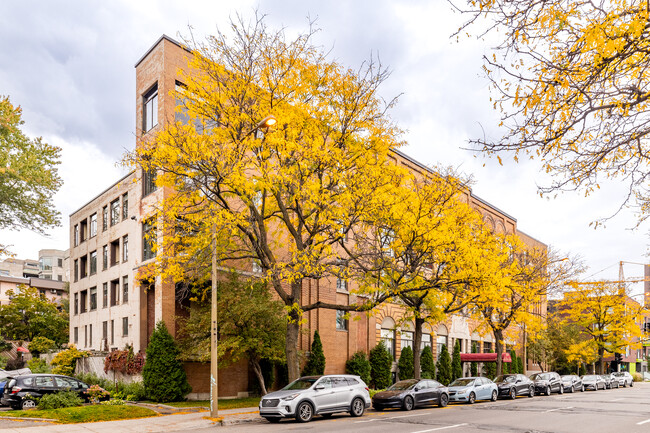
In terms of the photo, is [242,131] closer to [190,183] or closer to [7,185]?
[190,183]

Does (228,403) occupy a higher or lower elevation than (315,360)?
lower

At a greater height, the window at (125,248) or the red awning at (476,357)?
the window at (125,248)

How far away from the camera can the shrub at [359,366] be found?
34.0 meters

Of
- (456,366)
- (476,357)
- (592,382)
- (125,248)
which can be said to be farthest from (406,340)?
(125,248)

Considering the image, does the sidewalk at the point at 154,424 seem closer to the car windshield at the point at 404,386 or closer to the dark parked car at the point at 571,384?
the car windshield at the point at 404,386

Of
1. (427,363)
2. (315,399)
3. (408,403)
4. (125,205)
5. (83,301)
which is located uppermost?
(125,205)

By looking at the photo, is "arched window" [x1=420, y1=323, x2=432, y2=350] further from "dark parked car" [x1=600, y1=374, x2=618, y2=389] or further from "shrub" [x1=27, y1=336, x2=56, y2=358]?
"shrub" [x1=27, y1=336, x2=56, y2=358]

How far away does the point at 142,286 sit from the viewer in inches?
1138

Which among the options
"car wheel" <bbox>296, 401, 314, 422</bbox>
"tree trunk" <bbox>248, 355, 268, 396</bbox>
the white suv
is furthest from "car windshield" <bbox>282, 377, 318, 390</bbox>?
the white suv

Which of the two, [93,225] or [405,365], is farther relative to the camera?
[405,365]

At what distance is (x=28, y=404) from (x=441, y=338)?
31459 mm

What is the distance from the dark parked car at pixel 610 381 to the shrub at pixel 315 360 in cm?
3071

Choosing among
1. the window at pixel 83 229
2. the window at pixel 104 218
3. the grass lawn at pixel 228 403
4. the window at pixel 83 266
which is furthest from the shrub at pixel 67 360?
the grass lawn at pixel 228 403

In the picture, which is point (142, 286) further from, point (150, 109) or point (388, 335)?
point (388, 335)
